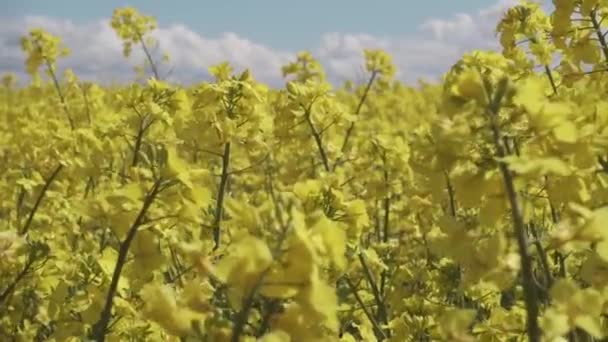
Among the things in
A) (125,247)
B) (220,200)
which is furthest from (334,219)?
(220,200)

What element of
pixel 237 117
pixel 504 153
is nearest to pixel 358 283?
pixel 237 117

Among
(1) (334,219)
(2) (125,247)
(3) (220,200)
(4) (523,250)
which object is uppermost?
(3) (220,200)

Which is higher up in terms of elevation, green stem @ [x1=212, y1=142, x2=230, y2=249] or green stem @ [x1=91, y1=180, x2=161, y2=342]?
green stem @ [x1=212, y1=142, x2=230, y2=249]

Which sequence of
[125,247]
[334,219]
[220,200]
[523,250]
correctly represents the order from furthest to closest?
1. [220,200]
2. [334,219]
3. [125,247]
4. [523,250]

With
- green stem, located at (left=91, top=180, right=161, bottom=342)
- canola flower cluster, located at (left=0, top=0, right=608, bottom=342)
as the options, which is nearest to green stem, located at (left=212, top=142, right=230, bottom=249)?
canola flower cluster, located at (left=0, top=0, right=608, bottom=342)

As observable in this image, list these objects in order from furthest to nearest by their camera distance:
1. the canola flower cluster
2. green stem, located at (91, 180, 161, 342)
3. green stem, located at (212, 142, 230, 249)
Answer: green stem, located at (212, 142, 230, 249) → green stem, located at (91, 180, 161, 342) → the canola flower cluster

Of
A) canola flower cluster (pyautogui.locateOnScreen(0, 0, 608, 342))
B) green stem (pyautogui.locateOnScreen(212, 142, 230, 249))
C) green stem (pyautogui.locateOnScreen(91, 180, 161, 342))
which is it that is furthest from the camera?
green stem (pyautogui.locateOnScreen(212, 142, 230, 249))

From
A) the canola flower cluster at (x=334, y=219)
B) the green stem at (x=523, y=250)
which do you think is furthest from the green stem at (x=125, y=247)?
the green stem at (x=523, y=250)

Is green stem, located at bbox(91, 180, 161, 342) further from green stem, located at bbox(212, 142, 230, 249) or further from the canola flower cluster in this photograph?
green stem, located at bbox(212, 142, 230, 249)

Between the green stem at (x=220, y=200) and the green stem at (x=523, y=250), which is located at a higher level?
the green stem at (x=220, y=200)

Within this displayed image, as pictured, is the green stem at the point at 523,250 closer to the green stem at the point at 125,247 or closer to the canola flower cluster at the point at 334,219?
the canola flower cluster at the point at 334,219

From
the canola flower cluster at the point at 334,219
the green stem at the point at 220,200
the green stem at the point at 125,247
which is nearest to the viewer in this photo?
the canola flower cluster at the point at 334,219

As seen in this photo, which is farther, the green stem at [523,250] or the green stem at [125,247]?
the green stem at [125,247]

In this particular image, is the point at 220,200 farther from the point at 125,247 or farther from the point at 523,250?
the point at 523,250
